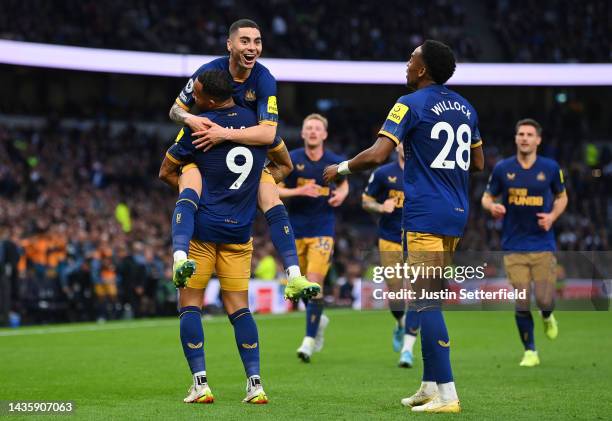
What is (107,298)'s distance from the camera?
23.2 m

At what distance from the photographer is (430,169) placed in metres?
7.80

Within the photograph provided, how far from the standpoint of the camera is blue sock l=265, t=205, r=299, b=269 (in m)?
8.12

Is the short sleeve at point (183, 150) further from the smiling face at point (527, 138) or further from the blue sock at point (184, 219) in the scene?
the smiling face at point (527, 138)

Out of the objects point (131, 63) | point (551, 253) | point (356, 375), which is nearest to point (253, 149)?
point (356, 375)

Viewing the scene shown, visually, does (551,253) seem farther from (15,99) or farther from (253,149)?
(15,99)

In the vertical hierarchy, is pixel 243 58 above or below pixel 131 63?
below

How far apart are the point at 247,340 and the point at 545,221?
206 inches

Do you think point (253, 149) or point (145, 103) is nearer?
point (253, 149)

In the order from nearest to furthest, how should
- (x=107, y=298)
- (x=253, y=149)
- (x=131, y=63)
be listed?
(x=253, y=149), (x=107, y=298), (x=131, y=63)

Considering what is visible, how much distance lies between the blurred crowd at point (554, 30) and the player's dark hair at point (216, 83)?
102ft

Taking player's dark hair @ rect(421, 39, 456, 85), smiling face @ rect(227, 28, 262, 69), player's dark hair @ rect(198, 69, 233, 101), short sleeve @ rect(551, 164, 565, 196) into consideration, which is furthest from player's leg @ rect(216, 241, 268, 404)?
short sleeve @ rect(551, 164, 565, 196)

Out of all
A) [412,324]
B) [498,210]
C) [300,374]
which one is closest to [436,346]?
[300,374]

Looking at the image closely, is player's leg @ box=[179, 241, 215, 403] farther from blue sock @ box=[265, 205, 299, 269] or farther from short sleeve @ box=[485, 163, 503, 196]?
short sleeve @ box=[485, 163, 503, 196]

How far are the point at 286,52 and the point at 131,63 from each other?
596 centimetres
